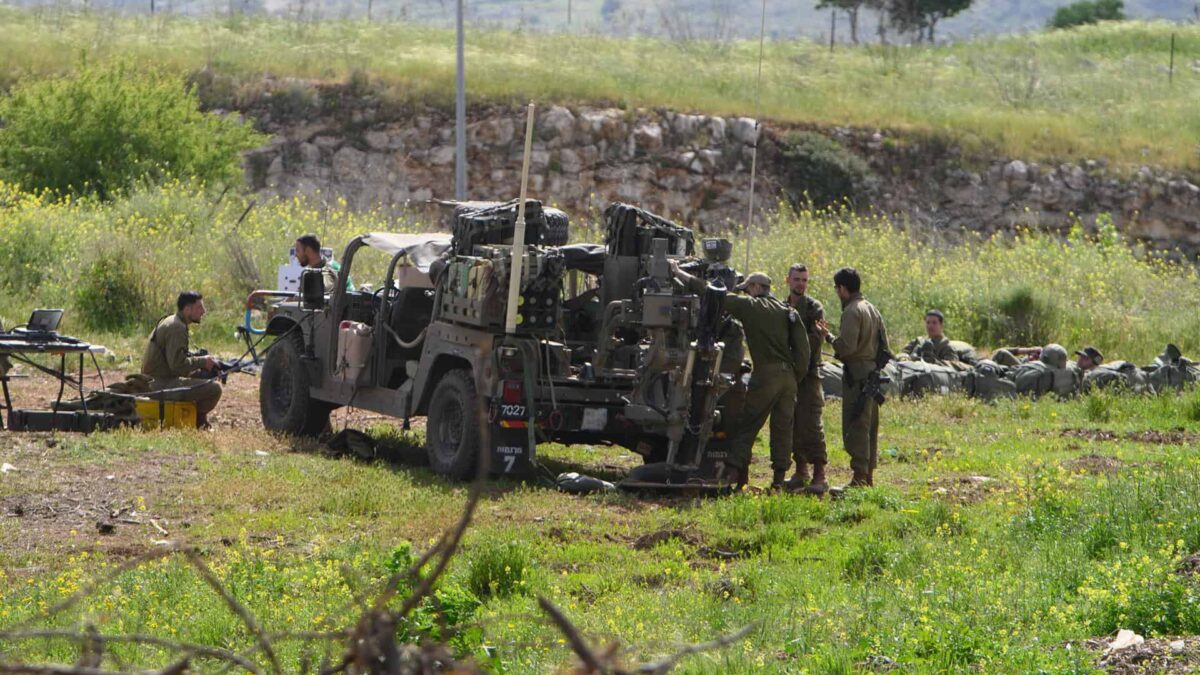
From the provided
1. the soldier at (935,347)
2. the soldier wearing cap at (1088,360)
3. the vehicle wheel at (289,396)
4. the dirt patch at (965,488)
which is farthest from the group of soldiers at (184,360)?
the soldier wearing cap at (1088,360)

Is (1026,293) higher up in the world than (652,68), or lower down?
lower down

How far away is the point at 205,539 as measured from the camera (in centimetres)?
1045

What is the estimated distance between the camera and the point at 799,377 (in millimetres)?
12883

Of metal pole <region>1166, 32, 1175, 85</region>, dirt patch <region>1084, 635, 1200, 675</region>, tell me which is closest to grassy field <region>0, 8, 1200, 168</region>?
metal pole <region>1166, 32, 1175, 85</region>

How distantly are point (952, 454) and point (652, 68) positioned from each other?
3576 cm

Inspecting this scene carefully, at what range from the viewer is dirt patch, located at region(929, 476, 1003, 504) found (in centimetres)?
1227

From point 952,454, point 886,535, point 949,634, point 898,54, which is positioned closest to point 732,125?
point 898,54

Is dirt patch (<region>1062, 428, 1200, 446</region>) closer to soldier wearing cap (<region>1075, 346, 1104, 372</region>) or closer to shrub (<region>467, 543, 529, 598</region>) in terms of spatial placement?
soldier wearing cap (<region>1075, 346, 1104, 372</region>)

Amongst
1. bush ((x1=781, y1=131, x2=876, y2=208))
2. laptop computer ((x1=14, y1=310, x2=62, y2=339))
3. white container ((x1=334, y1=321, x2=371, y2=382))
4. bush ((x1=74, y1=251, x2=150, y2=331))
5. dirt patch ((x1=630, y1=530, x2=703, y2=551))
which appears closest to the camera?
dirt patch ((x1=630, y1=530, x2=703, y2=551))

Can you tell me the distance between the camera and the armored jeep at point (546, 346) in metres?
12.3

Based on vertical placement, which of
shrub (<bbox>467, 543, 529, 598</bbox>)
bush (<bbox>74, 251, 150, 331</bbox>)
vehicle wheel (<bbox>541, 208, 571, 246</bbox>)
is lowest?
bush (<bbox>74, 251, 150, 331</bbox>)

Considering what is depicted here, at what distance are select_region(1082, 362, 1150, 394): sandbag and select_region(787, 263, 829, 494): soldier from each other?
24.4 feet

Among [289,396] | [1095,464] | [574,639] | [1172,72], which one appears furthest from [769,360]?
[1172,72]

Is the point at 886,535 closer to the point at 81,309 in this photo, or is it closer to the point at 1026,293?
the point at 1026,293
